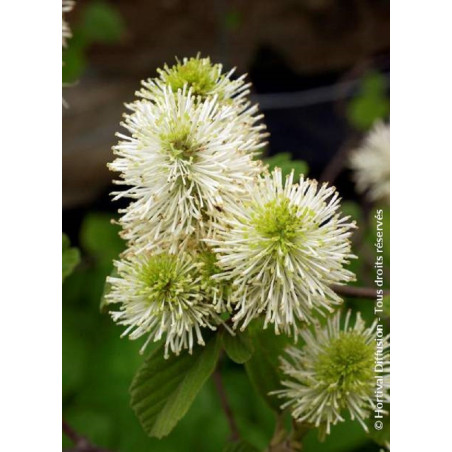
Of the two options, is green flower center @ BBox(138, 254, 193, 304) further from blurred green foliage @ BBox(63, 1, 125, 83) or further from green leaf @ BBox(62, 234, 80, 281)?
blurred green foliage @ BBox(63, 1, 125, 83)

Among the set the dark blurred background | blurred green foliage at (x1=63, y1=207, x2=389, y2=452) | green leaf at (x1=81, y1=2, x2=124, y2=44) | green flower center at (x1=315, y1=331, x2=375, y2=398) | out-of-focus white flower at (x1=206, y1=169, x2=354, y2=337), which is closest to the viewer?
out-of-focus white flower at (x1=206, y1=169, x2=354, y2=337)

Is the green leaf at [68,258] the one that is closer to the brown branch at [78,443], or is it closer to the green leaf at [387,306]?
the brown branch at [78,443]

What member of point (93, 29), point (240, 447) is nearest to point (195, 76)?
point (240, 447)

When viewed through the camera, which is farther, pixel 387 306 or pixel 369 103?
pixel 369 103

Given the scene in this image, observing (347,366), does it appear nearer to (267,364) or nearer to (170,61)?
(267,364)

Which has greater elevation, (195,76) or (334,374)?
(195,76)

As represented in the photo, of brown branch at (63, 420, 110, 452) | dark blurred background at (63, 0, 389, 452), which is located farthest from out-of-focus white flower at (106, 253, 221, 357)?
dark blurred background at (63, 0, 389, 452)
